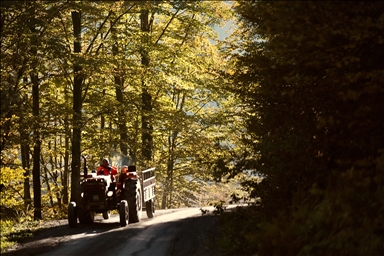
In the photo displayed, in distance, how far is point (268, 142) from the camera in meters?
10.0

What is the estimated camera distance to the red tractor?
16.1m

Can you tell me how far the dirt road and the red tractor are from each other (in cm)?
42

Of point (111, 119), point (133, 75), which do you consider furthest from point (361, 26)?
point (111, 119)

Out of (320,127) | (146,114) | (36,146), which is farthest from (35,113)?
(320,127)

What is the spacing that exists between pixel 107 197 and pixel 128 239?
3.23 m

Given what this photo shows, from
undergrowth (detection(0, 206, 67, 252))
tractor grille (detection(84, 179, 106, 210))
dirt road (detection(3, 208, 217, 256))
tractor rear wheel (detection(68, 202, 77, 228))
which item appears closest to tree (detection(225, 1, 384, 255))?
dirt road (detection(3, 208, 217, 256))

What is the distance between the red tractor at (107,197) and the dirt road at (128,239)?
42 centimetres

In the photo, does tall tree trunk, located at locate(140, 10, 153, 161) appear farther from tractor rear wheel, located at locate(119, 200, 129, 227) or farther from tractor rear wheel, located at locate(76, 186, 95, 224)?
tractor rear wheel, located at locate(119, 200, 129, 227)

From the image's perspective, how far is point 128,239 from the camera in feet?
44.6

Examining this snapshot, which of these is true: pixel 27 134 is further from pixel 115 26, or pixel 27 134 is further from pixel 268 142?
pixel 268 142

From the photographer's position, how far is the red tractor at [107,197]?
52.9 feet

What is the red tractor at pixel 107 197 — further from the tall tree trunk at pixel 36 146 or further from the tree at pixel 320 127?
the tree at pixel 320 127

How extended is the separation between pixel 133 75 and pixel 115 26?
239cm

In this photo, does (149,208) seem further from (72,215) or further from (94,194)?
(72,215)
